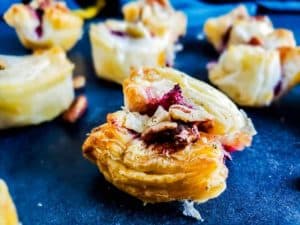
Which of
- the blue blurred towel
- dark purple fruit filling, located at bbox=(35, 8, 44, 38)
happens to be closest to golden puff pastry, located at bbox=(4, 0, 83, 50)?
dark purple fruit filling, located at bbox=(35, 8, 44, 38)

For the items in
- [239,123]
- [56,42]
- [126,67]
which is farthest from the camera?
[56,42]

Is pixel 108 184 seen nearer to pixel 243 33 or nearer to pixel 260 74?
pixel 260 74

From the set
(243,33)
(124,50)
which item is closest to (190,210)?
(124,50)

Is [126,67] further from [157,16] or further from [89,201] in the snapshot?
[89,201]

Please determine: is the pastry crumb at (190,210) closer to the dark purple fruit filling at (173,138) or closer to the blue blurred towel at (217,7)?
the dark purple fruit filling at (173,138)

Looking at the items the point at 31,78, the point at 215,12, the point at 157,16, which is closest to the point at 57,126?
the point at 31,78

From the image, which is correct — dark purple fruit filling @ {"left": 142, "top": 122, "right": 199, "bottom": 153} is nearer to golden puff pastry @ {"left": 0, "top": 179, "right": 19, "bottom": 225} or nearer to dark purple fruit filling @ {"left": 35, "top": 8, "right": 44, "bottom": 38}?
golden puff pastry @ {"left": 0, "top": 179, "right": 19, "bottom": 225}
